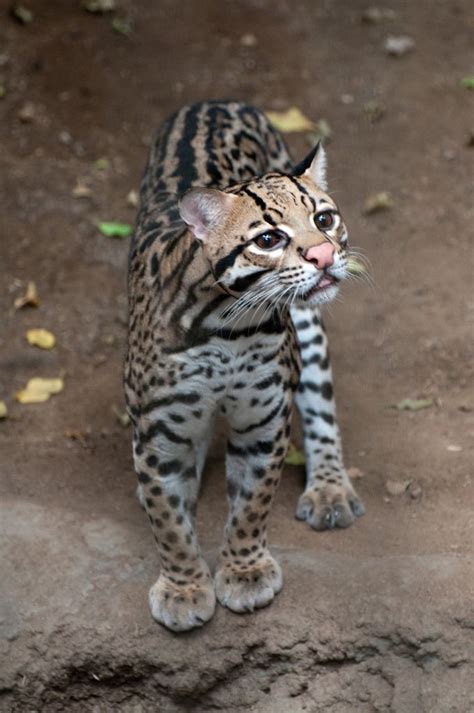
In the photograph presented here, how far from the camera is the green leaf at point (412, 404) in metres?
7.34

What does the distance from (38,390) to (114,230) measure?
1865mm

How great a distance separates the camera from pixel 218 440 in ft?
23.8

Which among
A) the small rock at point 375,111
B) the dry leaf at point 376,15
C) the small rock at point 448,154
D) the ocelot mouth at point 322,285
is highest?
the ocelot mouth at point 322,285

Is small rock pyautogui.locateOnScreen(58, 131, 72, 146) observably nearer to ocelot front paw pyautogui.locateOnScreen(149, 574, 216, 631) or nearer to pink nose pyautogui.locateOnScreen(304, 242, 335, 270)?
ocelot front paw pyautogui.locateOnScreen(149, 574, 216, 631)

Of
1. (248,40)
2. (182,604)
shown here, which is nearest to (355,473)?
(182,604)

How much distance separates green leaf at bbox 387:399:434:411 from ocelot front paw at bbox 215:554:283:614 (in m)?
1.98

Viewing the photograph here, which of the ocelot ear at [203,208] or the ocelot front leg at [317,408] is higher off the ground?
the ocelot ear at [203,208]

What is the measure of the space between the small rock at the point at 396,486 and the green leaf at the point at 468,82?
5143 mm

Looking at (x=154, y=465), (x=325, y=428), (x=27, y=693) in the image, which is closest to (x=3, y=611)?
(x=27, y=693)

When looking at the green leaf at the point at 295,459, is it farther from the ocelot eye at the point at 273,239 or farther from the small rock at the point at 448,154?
the small rock at the point at 448,154

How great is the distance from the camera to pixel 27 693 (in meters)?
5.56

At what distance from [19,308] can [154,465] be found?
11.4ft

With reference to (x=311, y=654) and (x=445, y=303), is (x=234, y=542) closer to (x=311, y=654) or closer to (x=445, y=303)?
(x=311, y=654)

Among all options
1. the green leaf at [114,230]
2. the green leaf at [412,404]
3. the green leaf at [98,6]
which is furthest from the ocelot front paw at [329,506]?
the green leaf at [98,6]
